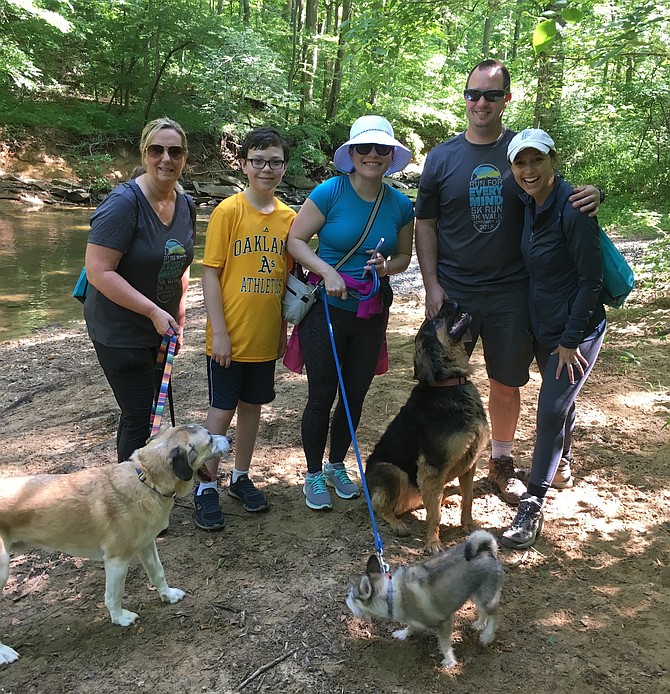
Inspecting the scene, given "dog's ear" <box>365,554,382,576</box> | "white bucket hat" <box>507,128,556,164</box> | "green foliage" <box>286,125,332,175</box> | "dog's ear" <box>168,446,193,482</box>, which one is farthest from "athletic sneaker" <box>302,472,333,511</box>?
"green foliage" <box>286,125,332,175</box>

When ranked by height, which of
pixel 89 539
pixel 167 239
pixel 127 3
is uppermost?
pixel 127 3

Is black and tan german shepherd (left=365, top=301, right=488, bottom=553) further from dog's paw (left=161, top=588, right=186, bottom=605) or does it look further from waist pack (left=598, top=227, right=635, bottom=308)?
dog's paw (left=161, top=588, right=186, bottom=605)

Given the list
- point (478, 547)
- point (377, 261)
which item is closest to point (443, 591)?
point (478, 547)

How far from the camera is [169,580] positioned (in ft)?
10.5

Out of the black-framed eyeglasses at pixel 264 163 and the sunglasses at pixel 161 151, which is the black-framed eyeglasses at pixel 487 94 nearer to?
the black-framed eyeglasses at pixel 264 163

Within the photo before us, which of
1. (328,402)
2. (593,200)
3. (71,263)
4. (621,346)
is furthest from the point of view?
(71,263)

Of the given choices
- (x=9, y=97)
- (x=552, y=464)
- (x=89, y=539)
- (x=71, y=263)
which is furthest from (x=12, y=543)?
(x=9, y=97)

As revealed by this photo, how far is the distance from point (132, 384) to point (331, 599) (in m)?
1.69

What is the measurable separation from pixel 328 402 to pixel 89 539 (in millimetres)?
1635

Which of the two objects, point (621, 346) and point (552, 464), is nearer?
point (552, 464)

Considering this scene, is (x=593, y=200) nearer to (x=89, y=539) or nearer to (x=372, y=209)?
(x=372, y=209)

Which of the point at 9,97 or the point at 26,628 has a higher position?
the point at 9,97

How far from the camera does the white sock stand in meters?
4.10

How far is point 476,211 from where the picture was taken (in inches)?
141
